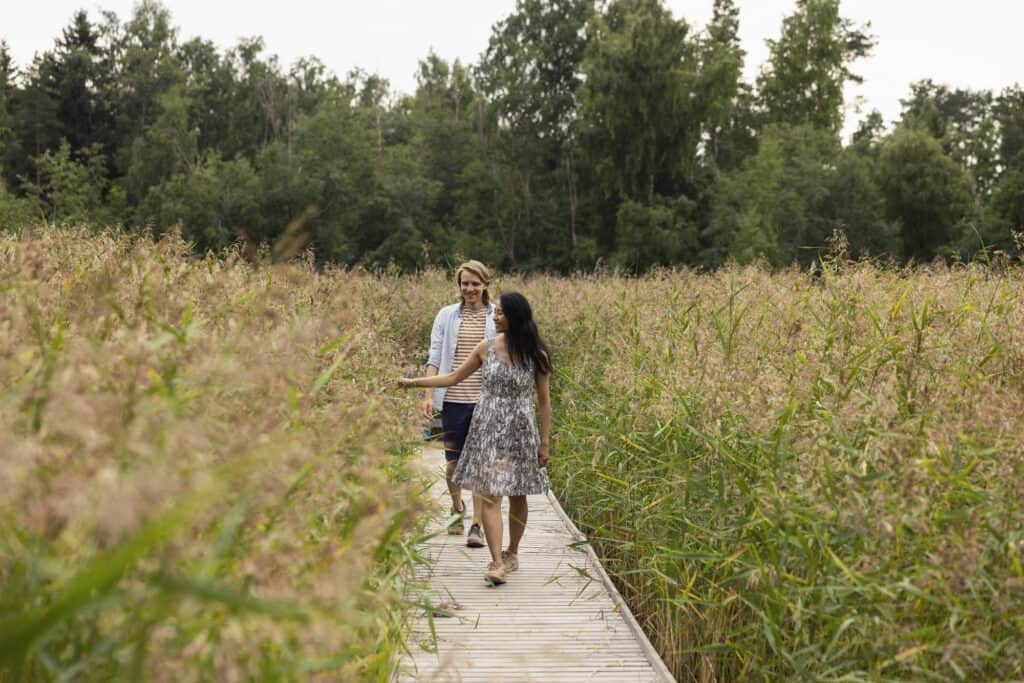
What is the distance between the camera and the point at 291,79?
200ft

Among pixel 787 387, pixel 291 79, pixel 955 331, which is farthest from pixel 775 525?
pixel 291 79

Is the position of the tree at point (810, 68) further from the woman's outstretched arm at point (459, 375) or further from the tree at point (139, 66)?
the woman's outstretched arm at point (459, 375)

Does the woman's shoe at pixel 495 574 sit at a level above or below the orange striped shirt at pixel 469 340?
below

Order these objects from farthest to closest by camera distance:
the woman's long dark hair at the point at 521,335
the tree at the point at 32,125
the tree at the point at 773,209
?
the tree at the point at 32,125, the tree at the point at 773,209, the woman's long dark hair at the point at 521,335

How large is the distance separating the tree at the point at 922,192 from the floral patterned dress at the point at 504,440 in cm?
3734

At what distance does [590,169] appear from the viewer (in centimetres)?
3978

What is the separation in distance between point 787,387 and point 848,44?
55765mm

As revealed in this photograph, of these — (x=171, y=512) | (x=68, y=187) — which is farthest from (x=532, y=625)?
(x=68, y=187)

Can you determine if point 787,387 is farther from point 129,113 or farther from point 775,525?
point 129,113

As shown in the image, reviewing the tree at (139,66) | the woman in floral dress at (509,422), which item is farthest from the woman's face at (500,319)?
the tree at (139,66)

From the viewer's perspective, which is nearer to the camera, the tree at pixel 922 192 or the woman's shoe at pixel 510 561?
the woman's shoe at pixel 510 561

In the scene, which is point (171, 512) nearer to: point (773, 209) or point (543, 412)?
point (543, 412)

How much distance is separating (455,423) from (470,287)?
1.04 metres

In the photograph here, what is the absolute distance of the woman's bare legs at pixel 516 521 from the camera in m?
5.91
